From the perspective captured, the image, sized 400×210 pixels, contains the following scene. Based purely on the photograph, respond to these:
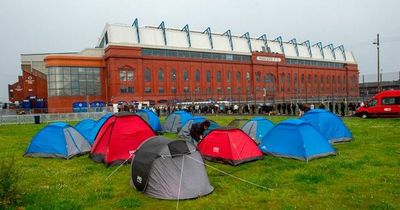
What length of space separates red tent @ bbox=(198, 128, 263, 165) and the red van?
20.3 meters

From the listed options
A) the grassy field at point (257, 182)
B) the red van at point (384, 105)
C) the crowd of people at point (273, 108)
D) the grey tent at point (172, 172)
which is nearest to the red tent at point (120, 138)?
the grassy field at point (257, 182)

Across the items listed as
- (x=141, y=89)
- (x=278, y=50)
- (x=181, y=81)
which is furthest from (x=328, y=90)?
→ (x=141, y=89)

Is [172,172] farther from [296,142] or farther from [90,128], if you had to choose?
[90,128]

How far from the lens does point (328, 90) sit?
99500mm

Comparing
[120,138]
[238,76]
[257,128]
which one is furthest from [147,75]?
[120,138]

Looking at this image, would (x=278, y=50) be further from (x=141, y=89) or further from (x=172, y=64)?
(x=141, y=89)

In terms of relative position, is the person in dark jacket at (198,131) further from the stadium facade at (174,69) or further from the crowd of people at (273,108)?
the stadium facade at (174,69)

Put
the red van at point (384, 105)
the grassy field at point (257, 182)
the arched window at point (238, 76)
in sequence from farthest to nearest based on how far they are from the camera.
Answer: the arched window at point (238, 76) < the red van at point (384, 105) < the grassy field at point (257, 182)

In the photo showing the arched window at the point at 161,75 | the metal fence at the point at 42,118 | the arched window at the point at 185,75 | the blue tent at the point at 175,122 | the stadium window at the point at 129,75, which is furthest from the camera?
the arched window at the point at 185,75

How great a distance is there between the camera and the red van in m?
26.6

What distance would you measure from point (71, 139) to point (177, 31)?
6347 cm

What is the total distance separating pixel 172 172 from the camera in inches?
304

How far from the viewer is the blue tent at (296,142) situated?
11.5 m

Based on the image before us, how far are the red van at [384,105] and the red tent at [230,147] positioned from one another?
20315mm
